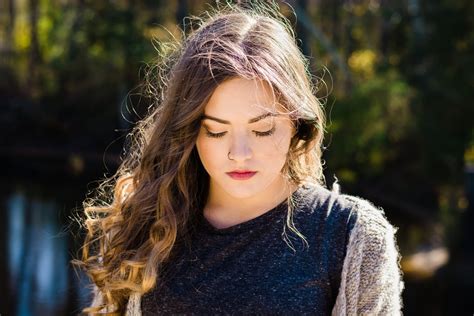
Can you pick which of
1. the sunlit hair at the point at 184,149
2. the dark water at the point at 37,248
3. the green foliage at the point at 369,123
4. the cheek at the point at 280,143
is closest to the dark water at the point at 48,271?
the dark water at the point at 37,248

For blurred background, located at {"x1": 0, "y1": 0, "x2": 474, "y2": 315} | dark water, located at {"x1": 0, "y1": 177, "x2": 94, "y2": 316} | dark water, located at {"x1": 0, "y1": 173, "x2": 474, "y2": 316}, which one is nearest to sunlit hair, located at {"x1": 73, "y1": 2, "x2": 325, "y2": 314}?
dark water, located at {"x1": 0, "y1": 177, "x2": 94, "y2": 316}

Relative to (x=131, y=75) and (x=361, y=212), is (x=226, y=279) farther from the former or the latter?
(x=131, y=75)

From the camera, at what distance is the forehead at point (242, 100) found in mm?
1762

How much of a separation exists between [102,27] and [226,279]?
12.3m

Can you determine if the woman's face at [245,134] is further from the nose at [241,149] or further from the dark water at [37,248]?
the dark water at [37,248]

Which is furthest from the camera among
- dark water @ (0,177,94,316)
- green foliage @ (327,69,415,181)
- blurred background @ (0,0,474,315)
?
green foliage @ (327,69,415,181)

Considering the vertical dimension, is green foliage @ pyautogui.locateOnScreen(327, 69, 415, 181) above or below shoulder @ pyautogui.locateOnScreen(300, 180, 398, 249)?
below

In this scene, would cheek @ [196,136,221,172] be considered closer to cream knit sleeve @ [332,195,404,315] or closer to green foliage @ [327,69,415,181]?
cream knit sleeve @ [332,195,404,315]

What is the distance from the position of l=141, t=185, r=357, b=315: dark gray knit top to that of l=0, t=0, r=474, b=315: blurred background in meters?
3.77

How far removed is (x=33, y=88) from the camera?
48.8 ft

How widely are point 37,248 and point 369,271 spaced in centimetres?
731

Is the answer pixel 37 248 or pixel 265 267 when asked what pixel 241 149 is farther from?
pixel 37 248

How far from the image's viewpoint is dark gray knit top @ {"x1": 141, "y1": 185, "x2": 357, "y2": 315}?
176 cm

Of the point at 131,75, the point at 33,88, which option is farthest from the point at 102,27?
the point at 33,88
